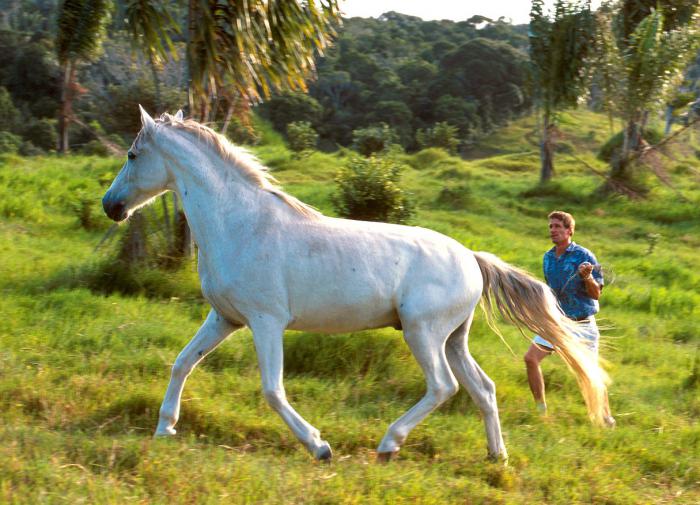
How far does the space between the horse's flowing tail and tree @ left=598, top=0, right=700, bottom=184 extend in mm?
13510

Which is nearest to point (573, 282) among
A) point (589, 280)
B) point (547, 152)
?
point (589, 280)

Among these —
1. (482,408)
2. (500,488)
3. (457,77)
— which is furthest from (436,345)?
(457,77)

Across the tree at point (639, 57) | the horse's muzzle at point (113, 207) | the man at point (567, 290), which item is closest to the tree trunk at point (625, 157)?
the tree at point (639, 57)

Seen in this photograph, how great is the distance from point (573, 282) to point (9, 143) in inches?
889

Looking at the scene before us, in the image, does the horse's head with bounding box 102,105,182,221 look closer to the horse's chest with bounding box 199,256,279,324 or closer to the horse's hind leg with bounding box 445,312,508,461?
the horse's chest with bounding box 199,256,279,324

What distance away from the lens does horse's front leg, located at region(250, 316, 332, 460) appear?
4367 millimetres

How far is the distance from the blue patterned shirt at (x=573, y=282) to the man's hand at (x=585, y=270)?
15 cm

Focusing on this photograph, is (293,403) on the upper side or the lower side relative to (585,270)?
lower

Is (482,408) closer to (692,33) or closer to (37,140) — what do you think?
(692,33)

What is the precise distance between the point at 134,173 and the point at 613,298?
7.18 meters

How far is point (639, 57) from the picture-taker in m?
17.0

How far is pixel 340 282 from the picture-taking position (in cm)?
455

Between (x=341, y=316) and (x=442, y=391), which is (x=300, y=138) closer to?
(x=341, y=316)

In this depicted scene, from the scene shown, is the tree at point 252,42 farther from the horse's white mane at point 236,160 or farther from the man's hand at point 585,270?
the man's hand at point 585,270
